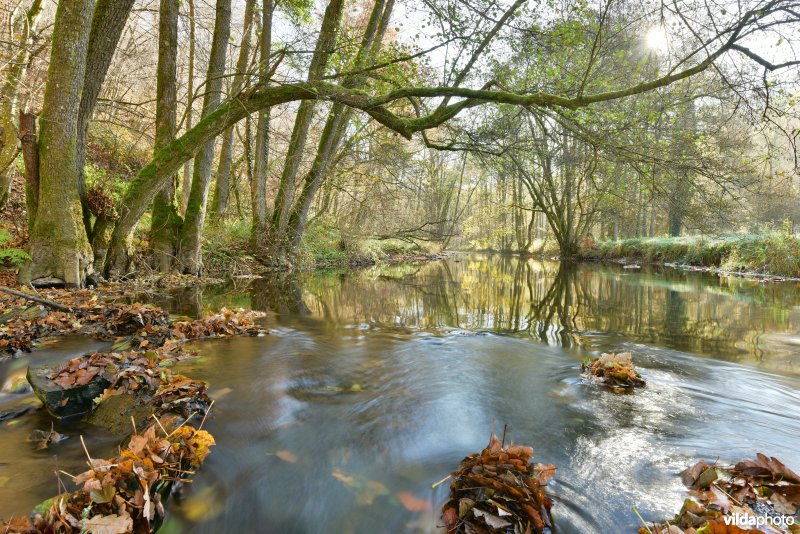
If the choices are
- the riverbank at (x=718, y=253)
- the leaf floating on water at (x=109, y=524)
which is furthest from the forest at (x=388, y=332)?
the riverbank at (x=718, y=253)

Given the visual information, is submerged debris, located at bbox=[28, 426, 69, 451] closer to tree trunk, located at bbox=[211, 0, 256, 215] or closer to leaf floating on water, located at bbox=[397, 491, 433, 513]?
leaf floating on water, located at bbox=[397, 491, 433, 513]

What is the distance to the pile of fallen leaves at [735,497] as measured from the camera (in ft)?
5.52

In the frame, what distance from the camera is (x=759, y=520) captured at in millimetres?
1731

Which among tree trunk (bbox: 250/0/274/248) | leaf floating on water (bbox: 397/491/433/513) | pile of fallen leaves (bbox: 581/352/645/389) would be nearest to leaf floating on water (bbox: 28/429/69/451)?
leaf floating on water (bbox: 397/491/433/513)

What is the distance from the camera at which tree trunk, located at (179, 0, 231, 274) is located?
9516 mm

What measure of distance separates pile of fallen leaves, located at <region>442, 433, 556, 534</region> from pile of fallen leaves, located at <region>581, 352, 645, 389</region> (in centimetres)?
199

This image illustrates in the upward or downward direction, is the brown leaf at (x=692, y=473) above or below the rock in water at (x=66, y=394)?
below

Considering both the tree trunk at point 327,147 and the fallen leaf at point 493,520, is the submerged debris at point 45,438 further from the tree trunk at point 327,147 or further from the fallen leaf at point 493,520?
the tree trunk at point 327,147

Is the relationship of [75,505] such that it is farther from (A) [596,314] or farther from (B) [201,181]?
(B) [201,181]

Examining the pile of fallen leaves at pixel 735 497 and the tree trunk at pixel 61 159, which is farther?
the tree trunk at pixel 61 159

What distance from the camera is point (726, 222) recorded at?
5660mm

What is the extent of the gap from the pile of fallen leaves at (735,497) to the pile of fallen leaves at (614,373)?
143cm

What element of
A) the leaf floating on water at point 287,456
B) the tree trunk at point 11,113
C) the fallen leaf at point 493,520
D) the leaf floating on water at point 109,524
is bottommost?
the leaf floating on water at point 287,456

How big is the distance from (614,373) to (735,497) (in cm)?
185
